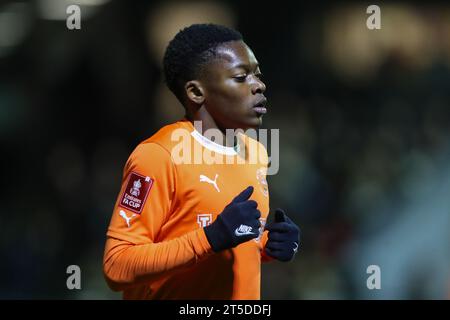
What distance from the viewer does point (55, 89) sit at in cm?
542

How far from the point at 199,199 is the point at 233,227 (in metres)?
0.26

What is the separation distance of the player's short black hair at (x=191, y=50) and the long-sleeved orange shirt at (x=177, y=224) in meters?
0.19

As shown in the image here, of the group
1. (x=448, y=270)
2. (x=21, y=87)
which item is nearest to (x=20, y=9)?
(x=21, y=87)

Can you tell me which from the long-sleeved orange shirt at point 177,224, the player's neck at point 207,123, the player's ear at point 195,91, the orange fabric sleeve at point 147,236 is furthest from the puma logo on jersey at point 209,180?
the player's ear at point 195,91

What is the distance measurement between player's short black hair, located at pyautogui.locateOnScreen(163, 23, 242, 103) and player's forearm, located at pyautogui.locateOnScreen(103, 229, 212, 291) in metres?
0.68

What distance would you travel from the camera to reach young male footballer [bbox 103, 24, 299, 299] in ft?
8.14

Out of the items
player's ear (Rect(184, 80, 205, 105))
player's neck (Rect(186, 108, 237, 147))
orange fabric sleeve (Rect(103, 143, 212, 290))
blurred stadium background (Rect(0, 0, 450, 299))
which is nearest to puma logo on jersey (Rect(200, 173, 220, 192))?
orange fabric sleeve (Rect(103, 143, 212, 290))

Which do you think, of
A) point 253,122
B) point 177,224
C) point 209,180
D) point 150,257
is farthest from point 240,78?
point 150,257

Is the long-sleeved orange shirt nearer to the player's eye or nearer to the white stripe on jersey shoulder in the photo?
the white stripe on jersey shoulder

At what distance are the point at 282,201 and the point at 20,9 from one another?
2.43 metres

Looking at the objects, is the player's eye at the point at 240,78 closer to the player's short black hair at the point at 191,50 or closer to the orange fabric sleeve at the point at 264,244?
the player's short black hair at the point at 191,50

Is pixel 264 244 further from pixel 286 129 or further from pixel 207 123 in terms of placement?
pixel 286 129

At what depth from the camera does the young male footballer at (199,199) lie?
248 cm

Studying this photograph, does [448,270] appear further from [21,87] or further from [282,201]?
[21,87]
